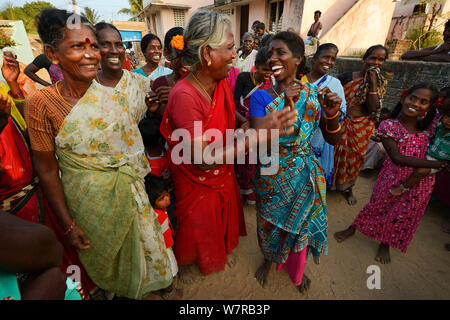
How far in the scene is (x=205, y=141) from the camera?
1394 millimetres

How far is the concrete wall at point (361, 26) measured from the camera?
9054mm

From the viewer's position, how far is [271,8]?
1142cm

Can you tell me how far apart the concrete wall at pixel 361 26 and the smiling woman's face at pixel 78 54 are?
9.61m

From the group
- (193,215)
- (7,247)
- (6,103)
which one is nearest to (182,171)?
(193,215)

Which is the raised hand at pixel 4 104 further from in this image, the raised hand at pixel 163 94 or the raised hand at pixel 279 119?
the raised hand at pixel 279 119

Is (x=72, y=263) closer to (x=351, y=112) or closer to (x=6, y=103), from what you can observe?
(x=6, y=103)

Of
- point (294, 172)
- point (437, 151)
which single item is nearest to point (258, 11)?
point (437, 151)

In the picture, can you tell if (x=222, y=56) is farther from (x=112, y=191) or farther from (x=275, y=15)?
(x=275, y=15)

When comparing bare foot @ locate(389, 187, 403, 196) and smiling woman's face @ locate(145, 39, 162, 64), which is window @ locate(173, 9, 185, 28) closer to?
smiling woman's face @ locate(145, 39, 162, 64)

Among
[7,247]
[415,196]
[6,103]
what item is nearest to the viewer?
[7,247]

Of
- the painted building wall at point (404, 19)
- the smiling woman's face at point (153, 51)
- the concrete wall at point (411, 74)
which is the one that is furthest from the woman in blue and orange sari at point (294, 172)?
the painted building wall at point (404, 19)

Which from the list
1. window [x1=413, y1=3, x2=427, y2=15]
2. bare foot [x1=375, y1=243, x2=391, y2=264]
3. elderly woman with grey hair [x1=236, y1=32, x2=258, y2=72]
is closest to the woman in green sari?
bare foot [x1=375, y1=243, x2=391, y2=264]

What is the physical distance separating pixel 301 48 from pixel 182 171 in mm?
1329
